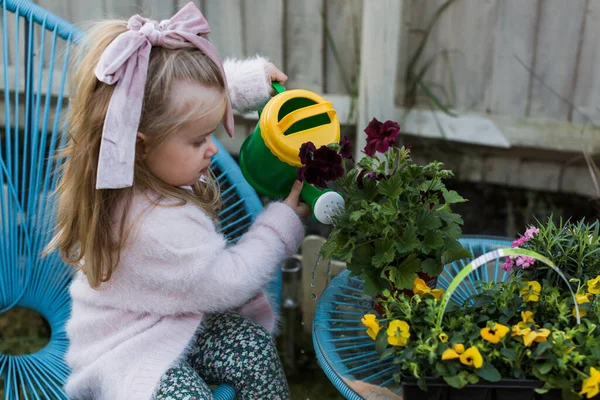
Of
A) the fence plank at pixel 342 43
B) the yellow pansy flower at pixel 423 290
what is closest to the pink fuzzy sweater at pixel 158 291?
the yellow pansy flower at pixel 423 290

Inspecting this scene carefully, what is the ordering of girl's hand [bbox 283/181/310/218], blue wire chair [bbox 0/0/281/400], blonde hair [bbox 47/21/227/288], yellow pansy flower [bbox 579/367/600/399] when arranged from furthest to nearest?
blue wire chair [bbox 0/0/281/400] < girl's hand [bbox 283/181/310/218] < blonde hair [bbox 47/21/227/288] < yellow pansy flower [bbox 579/367/600/399]

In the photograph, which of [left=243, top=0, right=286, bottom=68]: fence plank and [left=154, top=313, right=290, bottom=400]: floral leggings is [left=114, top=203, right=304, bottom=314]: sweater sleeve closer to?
[left=154, top=313, right=290, bottom=400]: floral leggings

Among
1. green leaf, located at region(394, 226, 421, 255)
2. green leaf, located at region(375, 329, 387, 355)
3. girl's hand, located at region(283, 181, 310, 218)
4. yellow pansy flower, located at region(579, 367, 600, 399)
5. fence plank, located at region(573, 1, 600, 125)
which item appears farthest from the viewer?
fence plank, located at region(573, 1, 600, 125)

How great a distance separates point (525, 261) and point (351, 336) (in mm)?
377

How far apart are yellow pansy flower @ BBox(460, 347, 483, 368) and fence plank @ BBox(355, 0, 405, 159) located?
4.47 ft

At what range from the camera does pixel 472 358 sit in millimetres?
939

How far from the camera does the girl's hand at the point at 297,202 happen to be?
134 centimetres

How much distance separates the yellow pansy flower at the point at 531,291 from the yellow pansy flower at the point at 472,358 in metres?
0.19

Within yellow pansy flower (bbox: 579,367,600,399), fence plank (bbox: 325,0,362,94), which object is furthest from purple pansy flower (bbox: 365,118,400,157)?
fence plank (bbox: 325,0,362,94)

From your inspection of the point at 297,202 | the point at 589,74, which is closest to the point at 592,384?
the point at 297,202

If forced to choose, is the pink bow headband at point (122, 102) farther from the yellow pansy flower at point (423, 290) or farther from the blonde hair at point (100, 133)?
the yellow pansy flower at point (423, 290)

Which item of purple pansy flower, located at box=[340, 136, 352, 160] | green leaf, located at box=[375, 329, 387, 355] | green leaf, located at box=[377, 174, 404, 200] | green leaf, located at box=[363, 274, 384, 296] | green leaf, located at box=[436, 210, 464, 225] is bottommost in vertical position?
green leaf, located at box=[375, 329, 387, 355]

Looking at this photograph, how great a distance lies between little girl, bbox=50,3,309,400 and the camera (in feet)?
3.95

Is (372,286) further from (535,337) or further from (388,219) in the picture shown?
(535,337)
